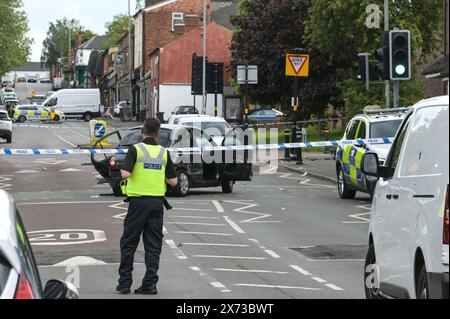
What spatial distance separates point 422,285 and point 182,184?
18564 mm

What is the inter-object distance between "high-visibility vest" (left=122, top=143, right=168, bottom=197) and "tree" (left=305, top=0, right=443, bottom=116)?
105 feet

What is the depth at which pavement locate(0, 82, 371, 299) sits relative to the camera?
42.5 ft

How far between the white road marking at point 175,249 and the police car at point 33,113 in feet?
242

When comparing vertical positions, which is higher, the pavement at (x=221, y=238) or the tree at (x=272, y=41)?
the tree at (x=272, y=41)

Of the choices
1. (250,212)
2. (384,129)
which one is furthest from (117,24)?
(250,212)

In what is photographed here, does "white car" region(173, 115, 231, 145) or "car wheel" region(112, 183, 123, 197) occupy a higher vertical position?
"white car" region(173, 115, 231, 145)

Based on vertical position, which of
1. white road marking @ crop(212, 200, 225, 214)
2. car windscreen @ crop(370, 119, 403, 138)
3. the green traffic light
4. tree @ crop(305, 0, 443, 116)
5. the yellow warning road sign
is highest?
tree @ crop(305, 0, 443, 116)

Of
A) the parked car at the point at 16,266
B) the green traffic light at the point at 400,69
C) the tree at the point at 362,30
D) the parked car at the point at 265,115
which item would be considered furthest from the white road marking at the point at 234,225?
the parked car at the point at 265,115

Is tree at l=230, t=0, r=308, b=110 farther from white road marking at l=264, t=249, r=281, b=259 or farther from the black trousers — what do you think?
the black trousers

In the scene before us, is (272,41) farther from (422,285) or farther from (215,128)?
(422,285)

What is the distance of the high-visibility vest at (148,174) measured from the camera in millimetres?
12492

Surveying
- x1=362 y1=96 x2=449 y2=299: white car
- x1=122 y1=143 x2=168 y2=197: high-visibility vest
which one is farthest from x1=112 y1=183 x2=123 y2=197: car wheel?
x1=362 y1=96 x2=449 y2=299: white car

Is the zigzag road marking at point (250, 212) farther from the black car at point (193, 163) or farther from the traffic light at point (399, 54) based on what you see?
the traffic light at point (399, 54)
